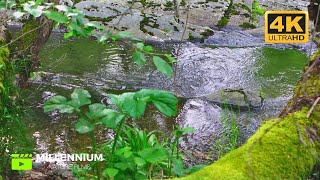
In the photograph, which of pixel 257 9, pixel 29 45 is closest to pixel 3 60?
pixel 29 45

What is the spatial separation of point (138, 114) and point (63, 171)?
5.98 feet

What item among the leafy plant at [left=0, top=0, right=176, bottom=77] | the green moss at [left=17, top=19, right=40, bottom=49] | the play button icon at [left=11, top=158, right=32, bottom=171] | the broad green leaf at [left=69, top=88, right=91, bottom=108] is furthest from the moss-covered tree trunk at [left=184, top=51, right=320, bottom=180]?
the green moss at [left=17, top=19, right=40, bottom=49]

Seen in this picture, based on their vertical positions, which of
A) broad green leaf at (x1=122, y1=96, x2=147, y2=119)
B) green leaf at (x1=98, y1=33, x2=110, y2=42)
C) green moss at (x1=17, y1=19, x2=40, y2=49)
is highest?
green leaf at (x1=98, y1=33, x2=110, y2=42)

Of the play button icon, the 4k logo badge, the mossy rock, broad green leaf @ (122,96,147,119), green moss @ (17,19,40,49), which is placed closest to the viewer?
broad green leaf @ (122,96,147,119)

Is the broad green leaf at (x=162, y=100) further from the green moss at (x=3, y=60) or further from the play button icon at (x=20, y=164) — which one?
the green moss at (x=3, y=60)

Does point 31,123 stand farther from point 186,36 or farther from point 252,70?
point 186,36

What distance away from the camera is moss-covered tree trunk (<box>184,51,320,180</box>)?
75.9 inches

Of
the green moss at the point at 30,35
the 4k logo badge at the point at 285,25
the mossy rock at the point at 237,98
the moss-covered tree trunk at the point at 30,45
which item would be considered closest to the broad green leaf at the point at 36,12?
the moss-covered tree trunk at the point at 30,45

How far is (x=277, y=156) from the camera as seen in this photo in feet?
6.76

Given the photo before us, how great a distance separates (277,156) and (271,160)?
6 cm

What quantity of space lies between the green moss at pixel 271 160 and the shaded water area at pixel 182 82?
1.95 m

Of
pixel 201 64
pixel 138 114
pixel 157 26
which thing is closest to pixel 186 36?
pixel 157 26

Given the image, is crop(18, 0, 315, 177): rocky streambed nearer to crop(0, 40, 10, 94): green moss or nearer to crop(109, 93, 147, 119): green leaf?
crop(0, 40, 10, 94): green moss

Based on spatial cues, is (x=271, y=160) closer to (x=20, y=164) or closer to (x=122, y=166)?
Result: (x=122, y=166)
